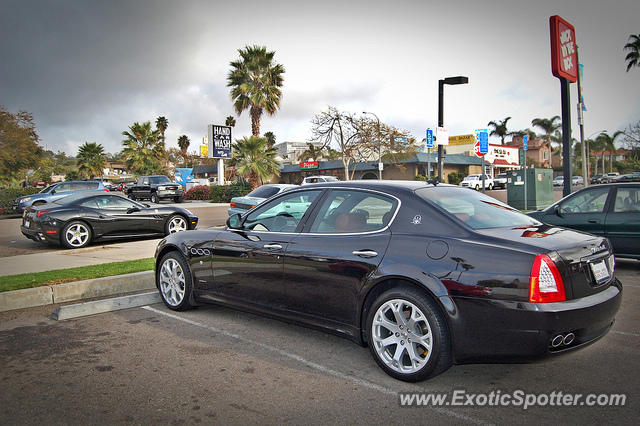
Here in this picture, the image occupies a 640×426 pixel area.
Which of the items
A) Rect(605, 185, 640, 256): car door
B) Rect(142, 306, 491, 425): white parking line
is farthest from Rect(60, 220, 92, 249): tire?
Rect(605, 185, 640, 256): car door

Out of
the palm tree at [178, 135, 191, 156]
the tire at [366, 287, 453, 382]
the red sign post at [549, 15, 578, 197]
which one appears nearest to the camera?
the tire at [366, 287, 453, 382]

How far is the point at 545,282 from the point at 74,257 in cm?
894

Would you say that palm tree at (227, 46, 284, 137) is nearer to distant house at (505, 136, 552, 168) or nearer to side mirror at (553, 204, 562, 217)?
side mirror at (553, 204, 562, 217)

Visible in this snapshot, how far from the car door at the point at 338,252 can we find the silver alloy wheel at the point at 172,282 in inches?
71.4

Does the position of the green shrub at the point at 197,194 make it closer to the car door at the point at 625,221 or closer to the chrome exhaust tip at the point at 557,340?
the car door at the point at 625,221

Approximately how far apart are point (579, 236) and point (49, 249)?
11.1m

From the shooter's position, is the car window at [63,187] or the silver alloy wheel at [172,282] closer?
the silver alloy wheel at [172,282]

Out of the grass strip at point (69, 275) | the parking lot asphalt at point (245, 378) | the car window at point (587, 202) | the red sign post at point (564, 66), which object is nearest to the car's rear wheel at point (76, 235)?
the grass strip at point (69, 275)

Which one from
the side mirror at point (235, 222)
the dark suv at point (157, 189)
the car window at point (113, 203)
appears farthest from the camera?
the dark suv at point (157, 189)

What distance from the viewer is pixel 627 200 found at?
7438 mm

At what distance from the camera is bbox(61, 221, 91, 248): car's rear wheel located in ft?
34.9

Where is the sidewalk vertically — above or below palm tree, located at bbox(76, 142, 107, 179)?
below

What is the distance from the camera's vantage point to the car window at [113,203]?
446 inches

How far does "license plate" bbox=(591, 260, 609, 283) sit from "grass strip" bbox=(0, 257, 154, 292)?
6.14 metres
